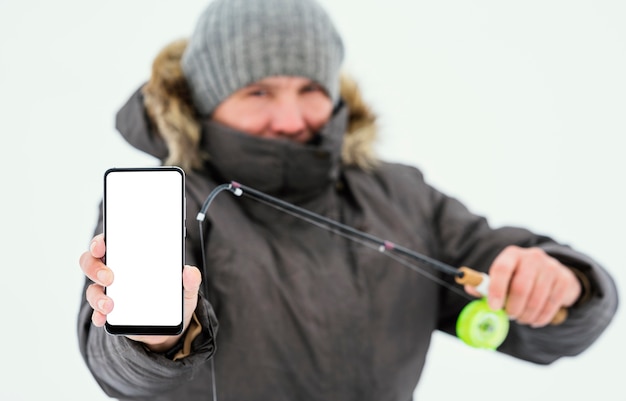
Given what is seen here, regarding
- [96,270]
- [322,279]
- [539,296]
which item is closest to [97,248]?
[96,270]

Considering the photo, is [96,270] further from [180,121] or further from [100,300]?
[180,121]

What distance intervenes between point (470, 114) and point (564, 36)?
0.77 feet

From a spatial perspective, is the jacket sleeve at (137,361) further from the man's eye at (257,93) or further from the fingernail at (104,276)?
the man's eye at (257,93)

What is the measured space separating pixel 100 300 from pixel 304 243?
0.38m

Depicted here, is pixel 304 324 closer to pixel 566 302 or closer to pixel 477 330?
pixel 477 330

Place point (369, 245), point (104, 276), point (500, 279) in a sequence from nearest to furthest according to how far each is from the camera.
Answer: point (104, 276) < point (500, 279) < point (369, 245)

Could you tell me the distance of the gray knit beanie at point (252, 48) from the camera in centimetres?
82

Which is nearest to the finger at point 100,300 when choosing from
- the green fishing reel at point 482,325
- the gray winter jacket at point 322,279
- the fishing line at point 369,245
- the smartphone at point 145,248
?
the smartphone at point 145,248

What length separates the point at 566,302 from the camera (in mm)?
772

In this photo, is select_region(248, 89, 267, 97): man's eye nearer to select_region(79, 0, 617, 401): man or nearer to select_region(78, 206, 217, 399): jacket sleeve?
select_region(79, 0, 617, 401): man

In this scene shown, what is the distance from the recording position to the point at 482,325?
2.54ft

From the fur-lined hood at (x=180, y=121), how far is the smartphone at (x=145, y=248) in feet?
1.04

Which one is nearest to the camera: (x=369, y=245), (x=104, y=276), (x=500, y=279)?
(x=104, y=276)

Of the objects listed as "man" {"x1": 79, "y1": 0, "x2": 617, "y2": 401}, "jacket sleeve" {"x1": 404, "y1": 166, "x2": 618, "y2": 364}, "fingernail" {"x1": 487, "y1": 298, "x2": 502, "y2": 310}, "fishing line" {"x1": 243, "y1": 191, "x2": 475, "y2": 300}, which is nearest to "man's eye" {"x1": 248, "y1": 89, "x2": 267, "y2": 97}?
"man" {"x1": 79, "y1": 0, "x2": 617, "y2": 401}
